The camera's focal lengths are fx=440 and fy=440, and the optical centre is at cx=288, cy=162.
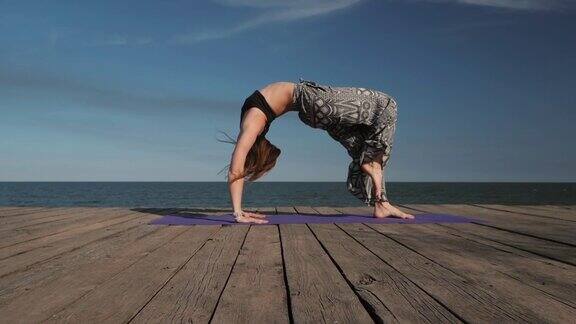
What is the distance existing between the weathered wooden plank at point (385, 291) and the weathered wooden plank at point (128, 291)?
0.76 metres

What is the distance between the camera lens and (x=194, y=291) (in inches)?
63.7

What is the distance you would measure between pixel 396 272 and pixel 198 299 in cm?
88

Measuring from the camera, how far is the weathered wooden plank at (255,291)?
4.37 ft

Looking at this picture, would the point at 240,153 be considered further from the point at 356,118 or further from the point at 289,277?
the point at 289,277

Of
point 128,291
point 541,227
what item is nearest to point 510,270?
point 128,291

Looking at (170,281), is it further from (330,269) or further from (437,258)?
(437,258)

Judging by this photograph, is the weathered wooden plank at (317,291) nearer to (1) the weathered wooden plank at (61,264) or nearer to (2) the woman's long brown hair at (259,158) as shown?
(1) the weathered wooden plank at (61,264)

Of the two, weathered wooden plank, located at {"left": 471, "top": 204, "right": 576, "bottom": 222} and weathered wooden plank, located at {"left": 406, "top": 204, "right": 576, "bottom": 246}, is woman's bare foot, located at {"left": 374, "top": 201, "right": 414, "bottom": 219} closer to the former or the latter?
weathered wooden plank, located at {"left": 406, "top": 204, "right": 576, "bottom": 246}

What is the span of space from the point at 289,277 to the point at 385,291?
42 cm

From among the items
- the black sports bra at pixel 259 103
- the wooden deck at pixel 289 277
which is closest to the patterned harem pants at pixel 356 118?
the black sports bra at pixel 259 103

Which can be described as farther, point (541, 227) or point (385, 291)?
point (541, 227)

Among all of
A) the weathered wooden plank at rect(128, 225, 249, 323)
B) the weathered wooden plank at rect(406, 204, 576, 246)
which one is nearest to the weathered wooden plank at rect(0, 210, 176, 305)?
the weathered wooden plank at rect(128, 225, 249, 323)

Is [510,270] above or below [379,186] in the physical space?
below

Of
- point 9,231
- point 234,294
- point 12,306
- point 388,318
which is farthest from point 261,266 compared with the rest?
point 9,231
